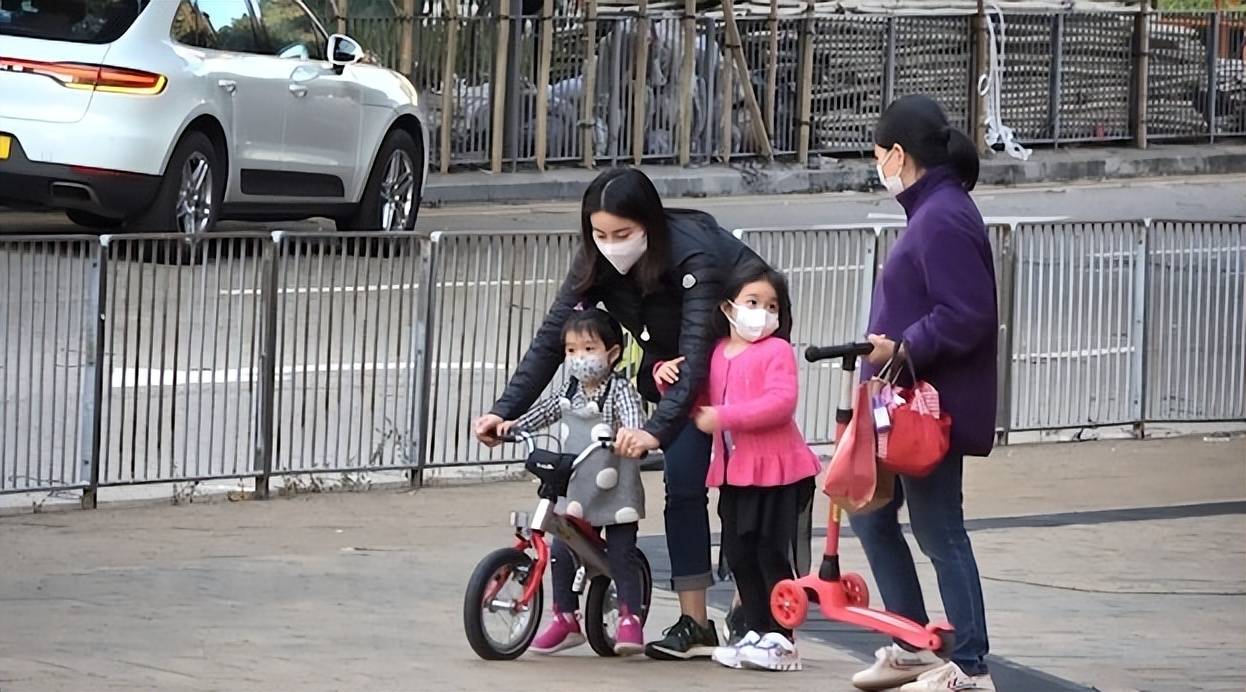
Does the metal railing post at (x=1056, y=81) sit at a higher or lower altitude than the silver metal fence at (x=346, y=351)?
higher

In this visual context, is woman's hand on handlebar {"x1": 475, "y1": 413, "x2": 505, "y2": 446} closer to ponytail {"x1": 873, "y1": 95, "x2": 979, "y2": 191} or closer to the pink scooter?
the pink scooter

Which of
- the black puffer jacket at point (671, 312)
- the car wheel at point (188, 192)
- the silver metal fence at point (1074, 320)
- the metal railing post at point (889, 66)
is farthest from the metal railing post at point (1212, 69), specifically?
the black puffer jacket at point (671, 312)

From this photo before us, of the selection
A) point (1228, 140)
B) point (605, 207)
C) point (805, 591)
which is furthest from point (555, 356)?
point (1228, 140)

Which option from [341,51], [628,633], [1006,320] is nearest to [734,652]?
[628,633]

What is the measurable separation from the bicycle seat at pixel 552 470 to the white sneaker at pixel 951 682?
41.0 inches

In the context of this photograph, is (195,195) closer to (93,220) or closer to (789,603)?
(93,220)

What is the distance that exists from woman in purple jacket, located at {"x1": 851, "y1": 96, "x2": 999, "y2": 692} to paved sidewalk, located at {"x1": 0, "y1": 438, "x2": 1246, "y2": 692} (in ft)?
1.23

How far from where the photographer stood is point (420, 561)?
26.3 feet

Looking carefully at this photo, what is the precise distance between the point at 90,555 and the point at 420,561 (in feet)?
3.47

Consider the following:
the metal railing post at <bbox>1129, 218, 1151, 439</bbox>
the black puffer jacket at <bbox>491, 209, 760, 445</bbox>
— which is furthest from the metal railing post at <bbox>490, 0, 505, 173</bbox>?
the black puffer jacket at <bbox>491, 209, 760, 445</bbox>

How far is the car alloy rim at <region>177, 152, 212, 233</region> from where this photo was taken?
44.4 feet

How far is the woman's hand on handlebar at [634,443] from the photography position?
20.8 feet

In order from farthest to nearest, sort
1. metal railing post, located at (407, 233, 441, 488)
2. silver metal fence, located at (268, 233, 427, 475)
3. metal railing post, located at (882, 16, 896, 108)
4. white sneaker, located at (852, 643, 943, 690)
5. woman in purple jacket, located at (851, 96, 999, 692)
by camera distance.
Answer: metal railing post, located at (882, 16, 896, 108), metal railing post, located at (407, 233, 441, 488), silver metal fence, located at (268, 233, 427, 475), white sneaker, located at (852, 643, 943, 690), woman in purple jacket, located at (851, 96, 999, 692)

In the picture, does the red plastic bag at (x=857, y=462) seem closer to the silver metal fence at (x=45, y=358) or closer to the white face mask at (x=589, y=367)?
the white face mask at (x=589, y=367)
